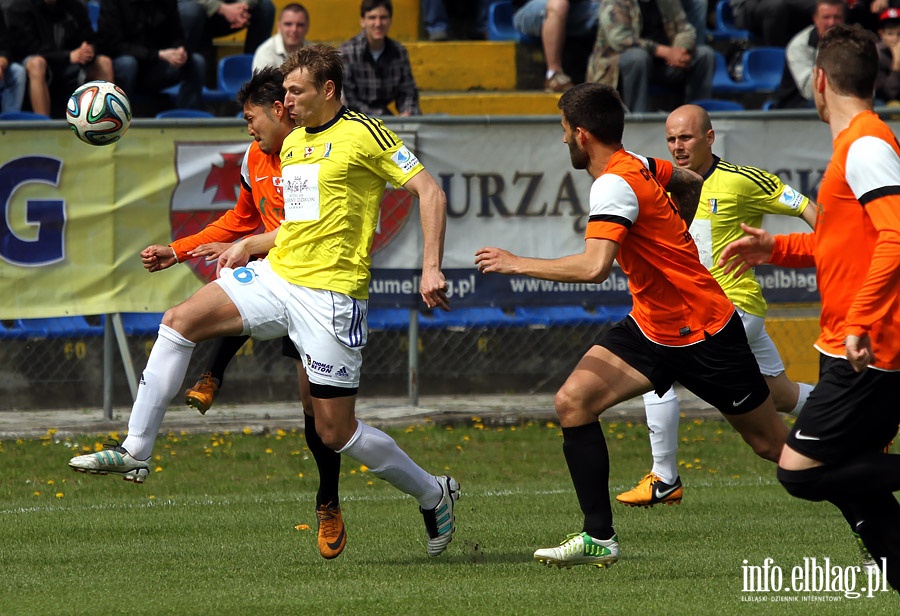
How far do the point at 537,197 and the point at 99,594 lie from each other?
6.79 m

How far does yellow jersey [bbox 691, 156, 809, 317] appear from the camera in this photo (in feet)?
28.5

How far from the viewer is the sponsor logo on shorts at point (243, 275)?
706cm

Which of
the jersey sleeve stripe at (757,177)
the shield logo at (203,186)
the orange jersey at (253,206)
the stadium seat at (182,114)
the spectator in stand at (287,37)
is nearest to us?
the orange jersey at (253,206)

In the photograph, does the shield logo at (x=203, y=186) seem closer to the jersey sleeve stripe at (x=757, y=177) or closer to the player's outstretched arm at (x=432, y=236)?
the jersey sleeve stripe at (x=757, y=177)

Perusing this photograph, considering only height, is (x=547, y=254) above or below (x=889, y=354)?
below

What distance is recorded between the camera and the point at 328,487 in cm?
751

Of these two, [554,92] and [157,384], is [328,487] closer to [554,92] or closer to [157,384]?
[157,384]

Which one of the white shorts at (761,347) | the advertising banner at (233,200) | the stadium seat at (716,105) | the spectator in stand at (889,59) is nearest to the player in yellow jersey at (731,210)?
the white shorts at (761,347)

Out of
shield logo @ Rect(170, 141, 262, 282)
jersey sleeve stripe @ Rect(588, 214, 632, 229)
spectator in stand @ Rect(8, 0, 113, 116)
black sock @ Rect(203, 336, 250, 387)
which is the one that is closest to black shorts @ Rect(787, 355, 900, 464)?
jersey sleeve stripe @ Rect(588, 214, 632, 229)

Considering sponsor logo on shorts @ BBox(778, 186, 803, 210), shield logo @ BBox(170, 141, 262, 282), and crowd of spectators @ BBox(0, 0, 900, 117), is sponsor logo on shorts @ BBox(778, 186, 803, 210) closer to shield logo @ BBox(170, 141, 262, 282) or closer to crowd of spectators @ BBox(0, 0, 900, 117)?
shield logo @ BBox(170, 141, 262, 282)

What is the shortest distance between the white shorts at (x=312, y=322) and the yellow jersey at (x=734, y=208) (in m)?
2.65

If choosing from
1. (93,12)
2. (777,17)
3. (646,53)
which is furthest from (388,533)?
(777,17)

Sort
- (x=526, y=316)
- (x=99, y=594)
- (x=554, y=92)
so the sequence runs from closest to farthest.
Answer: (x=99, y=594)
(x=526, y=316)
(x=554, y=92)

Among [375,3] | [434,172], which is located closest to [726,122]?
[434,172]
